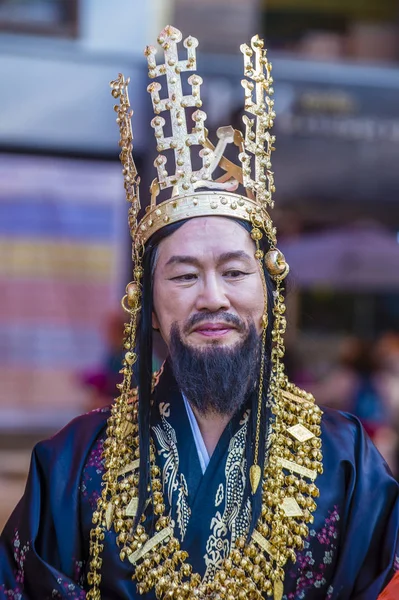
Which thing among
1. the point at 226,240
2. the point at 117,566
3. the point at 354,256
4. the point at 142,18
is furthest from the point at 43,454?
the point at 142,18

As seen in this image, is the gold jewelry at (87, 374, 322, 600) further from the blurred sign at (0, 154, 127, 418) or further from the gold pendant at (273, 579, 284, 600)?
the blurred sign at (0, 154, 127, 418)

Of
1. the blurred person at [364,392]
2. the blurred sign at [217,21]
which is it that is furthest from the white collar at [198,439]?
the blurred sign at [217,21]

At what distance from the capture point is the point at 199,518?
6.94 ft

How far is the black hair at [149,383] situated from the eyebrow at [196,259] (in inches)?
2.8

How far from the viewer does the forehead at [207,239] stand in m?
2.11

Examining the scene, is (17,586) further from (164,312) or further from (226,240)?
(226,240)

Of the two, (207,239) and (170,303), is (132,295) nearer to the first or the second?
(170,303)

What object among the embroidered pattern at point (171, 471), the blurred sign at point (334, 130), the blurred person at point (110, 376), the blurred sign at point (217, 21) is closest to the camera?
the embroidered pattern at point (171, 471)

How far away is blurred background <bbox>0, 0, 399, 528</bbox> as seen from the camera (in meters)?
5.58

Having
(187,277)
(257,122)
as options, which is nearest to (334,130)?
(257,122)

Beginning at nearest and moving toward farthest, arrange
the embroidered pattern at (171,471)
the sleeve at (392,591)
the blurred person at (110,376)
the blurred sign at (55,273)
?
the sleeve at (392,591), the embroidered pattern at (171,471), the blurred person at (110,376), the blurred sign at (55,273)

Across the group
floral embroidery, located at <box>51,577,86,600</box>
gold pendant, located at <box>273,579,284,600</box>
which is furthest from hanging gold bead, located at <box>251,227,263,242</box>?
floral embroidery, located at <box>51,577,86,600</box>

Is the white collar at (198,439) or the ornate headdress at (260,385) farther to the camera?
the white collar at (198,439)

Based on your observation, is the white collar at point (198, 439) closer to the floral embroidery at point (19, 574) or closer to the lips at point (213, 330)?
the lips at point (213, 330)
